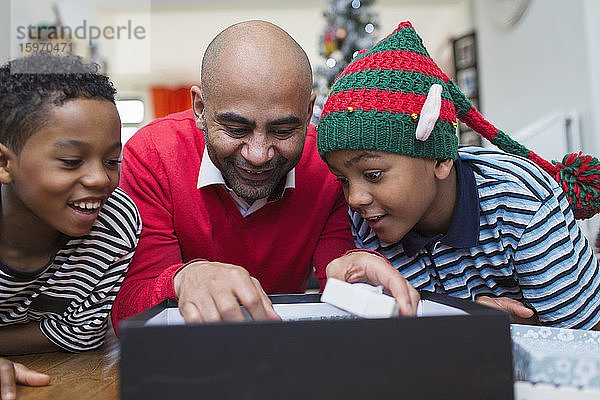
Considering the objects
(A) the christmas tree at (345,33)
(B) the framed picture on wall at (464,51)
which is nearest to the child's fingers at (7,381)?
(A) the christmas tree at (345,33)

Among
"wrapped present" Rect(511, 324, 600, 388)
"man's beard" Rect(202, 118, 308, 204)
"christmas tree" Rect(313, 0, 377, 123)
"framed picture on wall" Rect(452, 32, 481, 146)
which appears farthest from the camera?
"framed picture on wall" Rect(452, 32, 481, 146)

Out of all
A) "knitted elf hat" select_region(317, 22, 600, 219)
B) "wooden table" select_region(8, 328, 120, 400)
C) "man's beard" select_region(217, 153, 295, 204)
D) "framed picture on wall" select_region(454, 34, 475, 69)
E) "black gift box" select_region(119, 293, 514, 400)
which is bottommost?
"wooden table" select_region(8, 328, 120, 400)

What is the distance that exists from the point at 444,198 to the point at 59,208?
2.24 ft

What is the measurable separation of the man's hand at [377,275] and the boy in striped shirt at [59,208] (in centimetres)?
39

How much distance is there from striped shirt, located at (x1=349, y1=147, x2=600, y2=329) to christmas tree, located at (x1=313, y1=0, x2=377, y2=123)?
2.14 meters

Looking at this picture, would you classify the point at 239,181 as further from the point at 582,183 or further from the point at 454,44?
the point at 454,44

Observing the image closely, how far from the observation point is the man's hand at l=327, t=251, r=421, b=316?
0.63m

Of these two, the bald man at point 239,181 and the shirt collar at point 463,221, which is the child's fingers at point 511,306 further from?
the bald man at point 239,181

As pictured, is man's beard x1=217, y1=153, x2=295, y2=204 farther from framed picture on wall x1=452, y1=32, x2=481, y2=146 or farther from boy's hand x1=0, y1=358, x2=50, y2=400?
framed picture on wall x1=452, y1=32, x2=481, y2=146

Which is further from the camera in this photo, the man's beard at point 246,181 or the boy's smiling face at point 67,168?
the man's beard at point 246,181

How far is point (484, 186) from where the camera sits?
3.36 feet

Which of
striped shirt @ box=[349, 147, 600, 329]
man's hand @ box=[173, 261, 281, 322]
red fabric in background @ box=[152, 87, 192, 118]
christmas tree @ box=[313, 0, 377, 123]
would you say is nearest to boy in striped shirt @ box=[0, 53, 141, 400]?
man's hand @ box=[173, 261, 281, 322]

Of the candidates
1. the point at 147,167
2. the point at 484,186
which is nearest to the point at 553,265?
the point at 484,186

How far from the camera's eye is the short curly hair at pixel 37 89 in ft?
2.73
